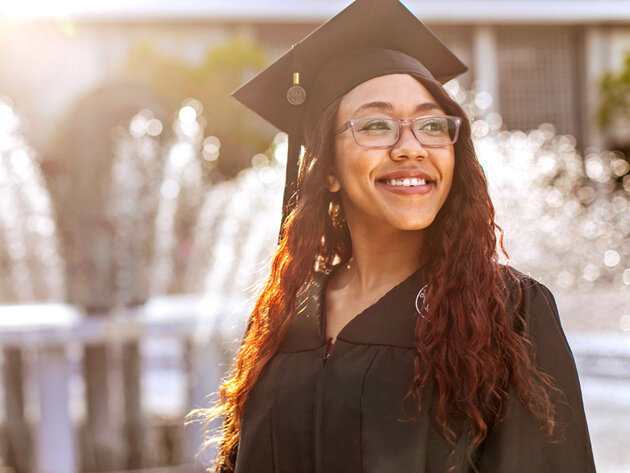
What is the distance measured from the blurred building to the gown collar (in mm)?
27311

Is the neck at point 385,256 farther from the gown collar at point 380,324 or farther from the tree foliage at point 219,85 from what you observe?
the tree foliage at point 219,85

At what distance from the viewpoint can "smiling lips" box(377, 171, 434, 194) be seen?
1480 mm

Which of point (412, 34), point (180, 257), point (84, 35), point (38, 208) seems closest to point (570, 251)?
point (180, 257)

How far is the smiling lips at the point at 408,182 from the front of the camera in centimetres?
148

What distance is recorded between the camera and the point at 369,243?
165cm

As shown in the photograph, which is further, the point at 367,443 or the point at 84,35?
the point at 84,35

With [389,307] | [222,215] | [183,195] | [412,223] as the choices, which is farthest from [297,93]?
[183,195]

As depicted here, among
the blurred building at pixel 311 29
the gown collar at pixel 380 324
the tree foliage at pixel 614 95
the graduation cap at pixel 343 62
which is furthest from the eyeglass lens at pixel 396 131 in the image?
the blurred building at pixel 311 29

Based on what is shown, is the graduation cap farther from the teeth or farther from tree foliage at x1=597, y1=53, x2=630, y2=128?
tree foliage at x1=597, y1=53, x2=630, y2=128

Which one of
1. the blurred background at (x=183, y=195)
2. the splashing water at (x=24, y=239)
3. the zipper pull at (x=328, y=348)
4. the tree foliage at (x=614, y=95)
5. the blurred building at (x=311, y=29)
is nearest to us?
the zipper pull at (x=328, y=348)

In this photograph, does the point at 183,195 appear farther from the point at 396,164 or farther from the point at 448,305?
the point at 448,305

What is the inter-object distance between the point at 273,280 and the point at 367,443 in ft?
1.84

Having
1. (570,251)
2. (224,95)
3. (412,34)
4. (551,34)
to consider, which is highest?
(551,34)

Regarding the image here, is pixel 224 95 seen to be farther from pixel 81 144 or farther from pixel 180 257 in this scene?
pixel 81 144
